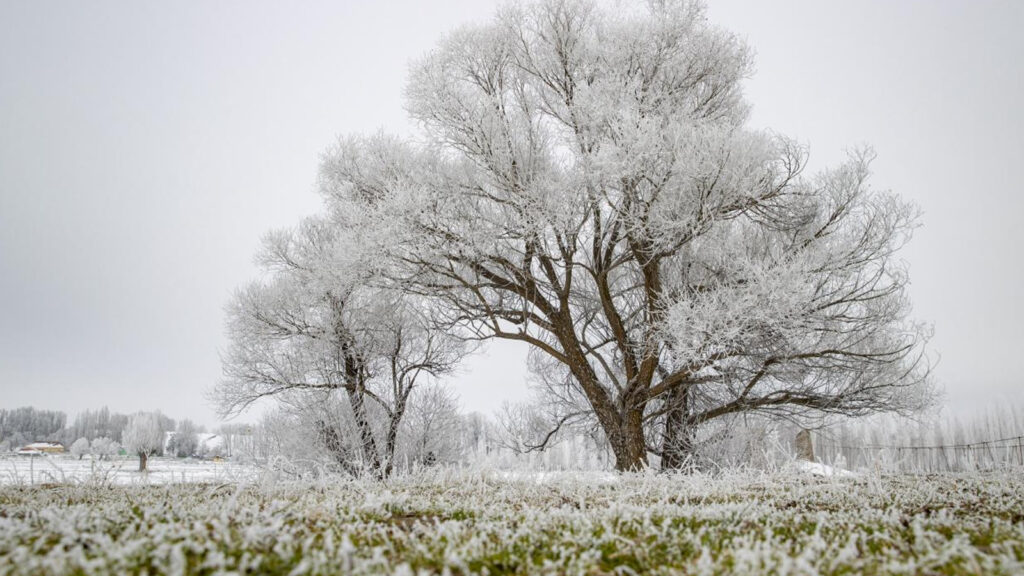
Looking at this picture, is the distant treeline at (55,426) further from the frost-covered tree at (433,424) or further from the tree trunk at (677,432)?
the tree trunk at (677,432)

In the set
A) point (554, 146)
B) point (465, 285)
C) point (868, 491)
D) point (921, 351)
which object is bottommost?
point (868, 491)

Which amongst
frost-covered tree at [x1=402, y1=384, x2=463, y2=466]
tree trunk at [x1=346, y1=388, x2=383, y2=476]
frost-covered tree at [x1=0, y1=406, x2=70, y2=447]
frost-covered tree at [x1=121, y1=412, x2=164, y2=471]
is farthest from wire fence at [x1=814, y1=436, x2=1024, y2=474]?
frost-covered tree at [x1=0, y1=406, x2=70, y2=447]

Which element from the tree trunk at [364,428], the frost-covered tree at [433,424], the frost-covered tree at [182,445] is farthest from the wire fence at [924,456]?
the frost-covered tree at [182,445]

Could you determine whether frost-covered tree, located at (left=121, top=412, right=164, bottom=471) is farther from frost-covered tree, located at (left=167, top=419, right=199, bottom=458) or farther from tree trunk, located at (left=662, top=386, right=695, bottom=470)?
tree trunk, located at (left=662, top=386, right=695, bottom=470)

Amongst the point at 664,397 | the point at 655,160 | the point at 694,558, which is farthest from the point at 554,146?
the point at 694,558

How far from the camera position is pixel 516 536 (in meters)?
2.23

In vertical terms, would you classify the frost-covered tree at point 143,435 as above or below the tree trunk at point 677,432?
below

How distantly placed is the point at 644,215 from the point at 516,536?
25.2 ft

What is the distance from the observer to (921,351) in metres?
10.6

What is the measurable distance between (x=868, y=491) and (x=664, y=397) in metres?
8.39

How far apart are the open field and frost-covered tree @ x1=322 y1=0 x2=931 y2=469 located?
16.8 ft

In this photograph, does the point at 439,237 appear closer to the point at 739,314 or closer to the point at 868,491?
the point at 739,314

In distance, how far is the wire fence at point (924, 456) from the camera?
5.63 m

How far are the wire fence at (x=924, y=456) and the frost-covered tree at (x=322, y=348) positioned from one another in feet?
31.1
